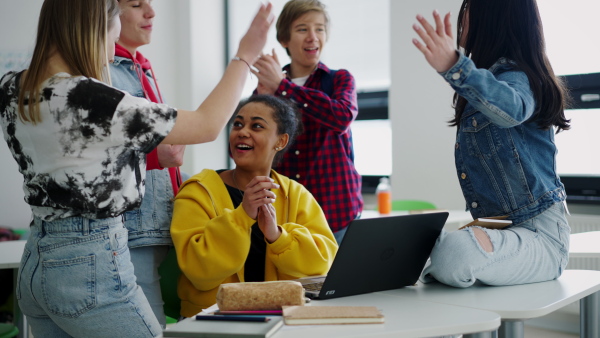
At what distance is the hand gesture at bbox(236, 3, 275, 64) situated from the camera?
1.50 meters

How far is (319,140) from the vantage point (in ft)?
8.32

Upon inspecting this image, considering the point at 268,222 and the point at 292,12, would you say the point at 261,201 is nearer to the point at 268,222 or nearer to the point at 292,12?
the point at 268,222

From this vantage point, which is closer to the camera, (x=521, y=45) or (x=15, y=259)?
(x=521, y=45)

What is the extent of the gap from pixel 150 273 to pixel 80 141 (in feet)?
1.98

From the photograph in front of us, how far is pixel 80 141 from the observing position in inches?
51.6

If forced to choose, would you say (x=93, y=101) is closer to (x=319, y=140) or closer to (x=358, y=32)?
(x=319, y=140)

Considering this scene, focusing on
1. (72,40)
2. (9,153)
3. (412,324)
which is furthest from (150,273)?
(9,153)

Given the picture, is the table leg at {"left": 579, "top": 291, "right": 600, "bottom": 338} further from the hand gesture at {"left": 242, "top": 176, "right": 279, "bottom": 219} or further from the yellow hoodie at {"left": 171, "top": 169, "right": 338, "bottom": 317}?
the hand gesture at {"left": 242, "top": 176, "right": 279, "bottom": 219}

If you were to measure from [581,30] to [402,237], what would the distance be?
3047 mm

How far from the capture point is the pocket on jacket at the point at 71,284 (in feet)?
4.40

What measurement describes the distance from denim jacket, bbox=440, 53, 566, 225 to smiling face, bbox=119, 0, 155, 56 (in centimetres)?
99

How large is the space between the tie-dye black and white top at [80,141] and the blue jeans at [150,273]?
39 cm

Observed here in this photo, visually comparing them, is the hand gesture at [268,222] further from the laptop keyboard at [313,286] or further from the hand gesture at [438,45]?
the hand gesture at [438,45]

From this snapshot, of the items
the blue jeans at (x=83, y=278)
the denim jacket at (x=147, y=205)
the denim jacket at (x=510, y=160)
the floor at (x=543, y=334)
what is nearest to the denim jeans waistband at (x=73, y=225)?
the blue jeans at (x=83, y=278)
